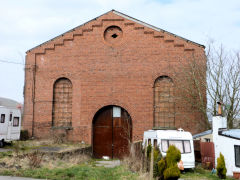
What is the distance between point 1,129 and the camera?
57.9 feet

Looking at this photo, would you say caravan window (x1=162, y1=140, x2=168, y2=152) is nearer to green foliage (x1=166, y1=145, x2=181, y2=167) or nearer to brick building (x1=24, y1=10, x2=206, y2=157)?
green foliage (x1=166, y1=145, x2=181, y2=167)

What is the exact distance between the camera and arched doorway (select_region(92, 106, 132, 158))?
72.3ft

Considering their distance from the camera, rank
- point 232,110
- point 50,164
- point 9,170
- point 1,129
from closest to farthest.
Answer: point 9,170 < point 50,164 < point 1,129 < point 232,110

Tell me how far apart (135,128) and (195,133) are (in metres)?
4.03

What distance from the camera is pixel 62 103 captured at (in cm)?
2273

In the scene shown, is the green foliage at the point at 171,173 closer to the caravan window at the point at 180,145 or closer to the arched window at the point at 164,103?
the caravan window at the point at 180,145

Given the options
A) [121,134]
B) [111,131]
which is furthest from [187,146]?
[111,131]

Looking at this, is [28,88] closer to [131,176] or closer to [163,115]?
[163,115]

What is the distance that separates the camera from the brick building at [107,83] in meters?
21.7

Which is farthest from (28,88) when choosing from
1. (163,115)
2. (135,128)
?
(163,115)

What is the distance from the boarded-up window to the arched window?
6.16 meters

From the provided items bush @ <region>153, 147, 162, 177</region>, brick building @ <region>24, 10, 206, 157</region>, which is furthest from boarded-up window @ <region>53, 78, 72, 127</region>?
bush @ <region>153, 147, 162, 177</region>

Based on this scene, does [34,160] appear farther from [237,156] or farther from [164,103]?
[164,103]

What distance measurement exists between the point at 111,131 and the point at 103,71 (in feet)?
14.1
